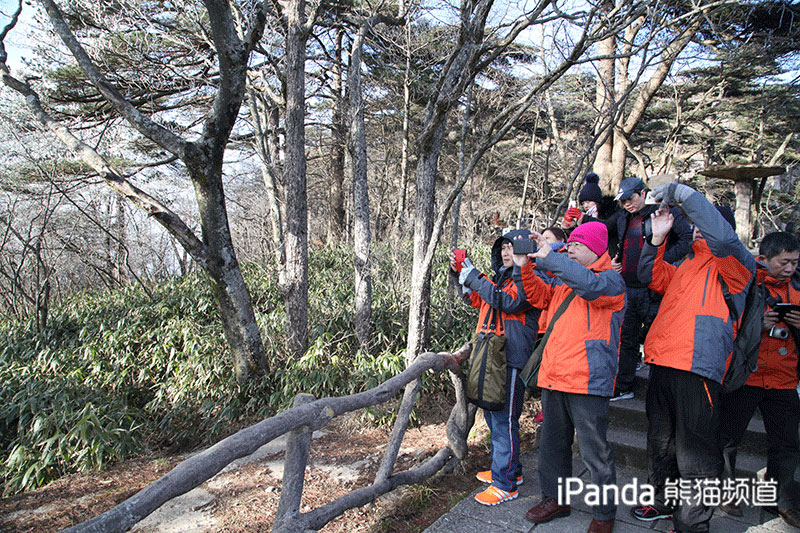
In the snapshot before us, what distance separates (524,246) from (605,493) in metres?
1.47

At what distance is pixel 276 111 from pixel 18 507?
28.5 ft

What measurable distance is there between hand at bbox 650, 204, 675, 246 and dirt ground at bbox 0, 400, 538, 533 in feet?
7.17

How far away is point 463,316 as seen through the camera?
664 centimetres

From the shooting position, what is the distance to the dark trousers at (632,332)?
3977 millimetres

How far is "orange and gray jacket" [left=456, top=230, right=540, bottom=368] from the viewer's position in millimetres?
3181

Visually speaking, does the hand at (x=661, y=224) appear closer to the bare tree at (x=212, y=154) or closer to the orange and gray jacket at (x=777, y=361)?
the orange and gray jacket at (x=777, y=361)

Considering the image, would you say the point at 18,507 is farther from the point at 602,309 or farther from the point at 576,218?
the point at 576,218

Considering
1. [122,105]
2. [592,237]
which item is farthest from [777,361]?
[122,105]

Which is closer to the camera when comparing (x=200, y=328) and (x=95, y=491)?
(x=95, y=491)

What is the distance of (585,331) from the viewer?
2.64 m

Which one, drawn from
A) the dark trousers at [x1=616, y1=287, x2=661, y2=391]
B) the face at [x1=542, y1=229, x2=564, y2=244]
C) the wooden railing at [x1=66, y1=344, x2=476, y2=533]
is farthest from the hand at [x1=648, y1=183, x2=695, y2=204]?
the wooden railing at [x1=66, y1=344, x2=476, y2=533]

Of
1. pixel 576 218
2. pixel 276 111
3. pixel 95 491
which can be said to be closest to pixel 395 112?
pixel 276 111

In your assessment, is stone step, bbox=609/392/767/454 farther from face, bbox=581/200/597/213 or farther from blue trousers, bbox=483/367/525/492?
face, bbox=581/200/597/213

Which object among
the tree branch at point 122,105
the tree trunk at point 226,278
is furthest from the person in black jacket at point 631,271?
the tree branch at point 122,105
